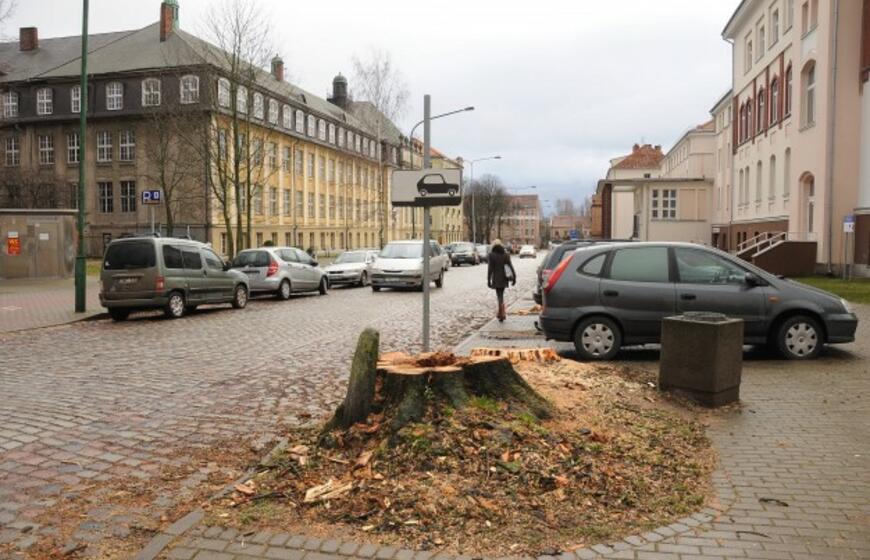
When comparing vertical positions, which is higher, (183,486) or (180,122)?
(180,122)

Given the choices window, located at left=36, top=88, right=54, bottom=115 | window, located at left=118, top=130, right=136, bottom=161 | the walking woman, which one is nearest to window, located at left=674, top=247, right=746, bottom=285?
the walking woman

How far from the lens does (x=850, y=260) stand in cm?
2823

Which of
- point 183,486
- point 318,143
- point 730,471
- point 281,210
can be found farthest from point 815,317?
point 318,143

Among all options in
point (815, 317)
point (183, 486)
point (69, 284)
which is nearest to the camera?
point (183, 486)

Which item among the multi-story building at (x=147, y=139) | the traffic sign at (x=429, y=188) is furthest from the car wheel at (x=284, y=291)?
the multi-story building at (x=147, y=139)

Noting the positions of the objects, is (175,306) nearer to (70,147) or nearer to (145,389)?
(145,389)

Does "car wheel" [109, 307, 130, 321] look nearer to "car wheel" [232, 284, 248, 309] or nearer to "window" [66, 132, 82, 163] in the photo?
"car wheel" [232, 284, 248, 309]

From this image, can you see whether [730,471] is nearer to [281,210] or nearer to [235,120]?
[235,120]

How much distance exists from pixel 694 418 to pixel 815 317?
4.61m

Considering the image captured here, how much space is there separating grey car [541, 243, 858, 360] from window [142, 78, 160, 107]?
42.0 metres

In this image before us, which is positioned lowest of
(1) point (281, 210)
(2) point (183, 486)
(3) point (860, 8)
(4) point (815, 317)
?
(2) point (183, 486)

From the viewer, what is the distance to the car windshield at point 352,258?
100.0ft

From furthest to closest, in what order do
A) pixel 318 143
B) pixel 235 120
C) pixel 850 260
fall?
pixel 318 143
pixel 235 120
pixel 850 260

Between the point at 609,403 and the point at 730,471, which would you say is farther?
the point at 609,403
